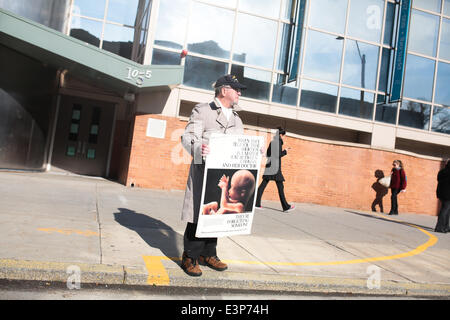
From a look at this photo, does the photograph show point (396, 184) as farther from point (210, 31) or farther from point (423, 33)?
point (210, 31)

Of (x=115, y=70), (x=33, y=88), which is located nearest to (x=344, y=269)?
(x=115, y=70)

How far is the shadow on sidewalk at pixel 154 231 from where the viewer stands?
4.73 metres

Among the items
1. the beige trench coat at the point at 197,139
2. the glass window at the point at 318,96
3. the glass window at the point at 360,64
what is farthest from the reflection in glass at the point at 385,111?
the beige trench coat at the point at 197,139

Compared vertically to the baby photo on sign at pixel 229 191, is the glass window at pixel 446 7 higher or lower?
higher

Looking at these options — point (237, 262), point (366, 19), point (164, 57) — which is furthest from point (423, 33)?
point (237, 262)

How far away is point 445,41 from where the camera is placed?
614 inches

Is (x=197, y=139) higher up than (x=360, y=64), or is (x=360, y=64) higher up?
(x=360, y=64)

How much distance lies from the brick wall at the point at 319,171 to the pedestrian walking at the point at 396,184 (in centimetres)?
54

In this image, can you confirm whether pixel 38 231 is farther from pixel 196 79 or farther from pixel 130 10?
pixel 130 10

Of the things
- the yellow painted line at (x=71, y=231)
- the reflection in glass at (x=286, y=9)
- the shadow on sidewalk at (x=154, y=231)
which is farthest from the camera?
the reflection in glass at (x=286, y=9)

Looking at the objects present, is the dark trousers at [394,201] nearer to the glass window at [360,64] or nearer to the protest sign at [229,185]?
the glass window at [360,64]

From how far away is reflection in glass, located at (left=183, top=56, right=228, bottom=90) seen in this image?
40.8 feet

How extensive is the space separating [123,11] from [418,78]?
444 inches

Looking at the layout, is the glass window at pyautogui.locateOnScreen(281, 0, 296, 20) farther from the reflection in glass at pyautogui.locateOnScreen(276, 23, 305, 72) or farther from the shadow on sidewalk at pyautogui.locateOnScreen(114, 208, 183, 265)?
the shadow on sidewalk at pyautogui.locateOnScreen(114, 208, 183, 265)
